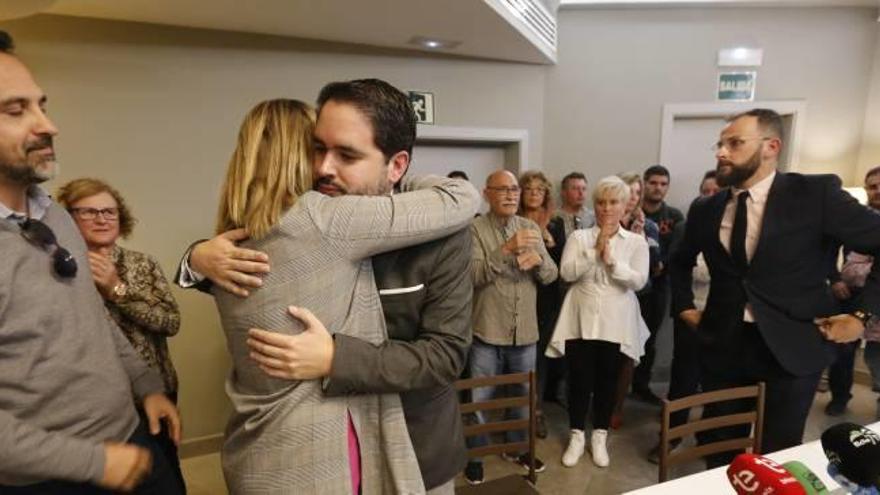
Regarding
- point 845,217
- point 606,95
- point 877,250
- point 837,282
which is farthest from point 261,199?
point 606,95

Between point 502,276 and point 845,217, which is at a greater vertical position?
point 845,217

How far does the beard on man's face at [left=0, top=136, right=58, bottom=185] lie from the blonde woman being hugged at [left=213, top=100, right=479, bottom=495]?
1.53ft

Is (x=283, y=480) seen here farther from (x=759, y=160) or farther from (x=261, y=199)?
(x=759, y=160)

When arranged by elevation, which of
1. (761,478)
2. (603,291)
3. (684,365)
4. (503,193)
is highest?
(503,193)

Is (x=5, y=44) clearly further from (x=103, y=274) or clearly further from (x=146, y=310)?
(x=146, y=310)

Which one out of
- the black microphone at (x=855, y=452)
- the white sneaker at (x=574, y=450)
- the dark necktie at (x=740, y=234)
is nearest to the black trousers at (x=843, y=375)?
the white sneaker at (x=574, y=450)

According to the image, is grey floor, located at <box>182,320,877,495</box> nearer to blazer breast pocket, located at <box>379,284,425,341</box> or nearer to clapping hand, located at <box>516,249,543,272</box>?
clapping hand, located at <box>516,249,543,272</box>

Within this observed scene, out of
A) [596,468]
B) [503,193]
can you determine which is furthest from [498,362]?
→ [503,193]

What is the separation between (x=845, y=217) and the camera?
1.64m

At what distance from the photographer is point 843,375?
130 inches

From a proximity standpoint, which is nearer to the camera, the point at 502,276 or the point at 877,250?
the point at 877,250

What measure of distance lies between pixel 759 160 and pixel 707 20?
2943 millimetres

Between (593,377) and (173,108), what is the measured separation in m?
2.74

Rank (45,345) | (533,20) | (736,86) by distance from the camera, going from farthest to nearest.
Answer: (736,86), (533,20), (45,345)
